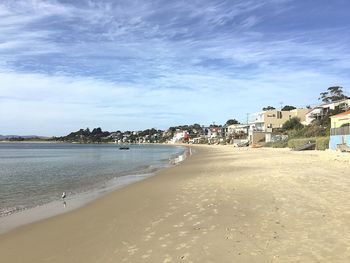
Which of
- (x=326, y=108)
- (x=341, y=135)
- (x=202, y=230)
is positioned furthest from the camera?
(x=326, y=108)

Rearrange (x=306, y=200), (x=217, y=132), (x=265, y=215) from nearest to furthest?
(x=265, y=215), (x=306, y=200), (x=217, y=132)

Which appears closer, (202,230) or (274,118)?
(202,230)

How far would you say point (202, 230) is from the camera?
28.2 feet

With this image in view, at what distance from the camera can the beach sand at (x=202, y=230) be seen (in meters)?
6.86

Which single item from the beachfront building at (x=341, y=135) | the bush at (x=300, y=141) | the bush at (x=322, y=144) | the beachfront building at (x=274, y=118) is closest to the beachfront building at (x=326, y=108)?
the beachfront building at (x=274, y=118)

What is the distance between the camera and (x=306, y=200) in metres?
11.5

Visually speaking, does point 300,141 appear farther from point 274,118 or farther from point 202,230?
point 274,118

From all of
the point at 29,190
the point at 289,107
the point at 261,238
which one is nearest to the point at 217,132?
the point at 289,107

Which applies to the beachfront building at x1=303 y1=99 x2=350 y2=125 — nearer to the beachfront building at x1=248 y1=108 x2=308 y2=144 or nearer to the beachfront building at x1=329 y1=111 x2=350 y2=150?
the beachfront building at x1=248 y1=108 x2=308 y2=144

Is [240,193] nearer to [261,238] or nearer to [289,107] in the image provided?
[261,238]

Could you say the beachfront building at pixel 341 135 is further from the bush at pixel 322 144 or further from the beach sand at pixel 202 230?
the beach sand at pixel 202 230

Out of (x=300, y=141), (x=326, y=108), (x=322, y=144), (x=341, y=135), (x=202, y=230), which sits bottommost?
(x=202, y=230)

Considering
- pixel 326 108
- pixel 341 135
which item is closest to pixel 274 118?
pixel 326 108

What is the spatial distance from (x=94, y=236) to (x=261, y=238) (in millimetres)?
4001
